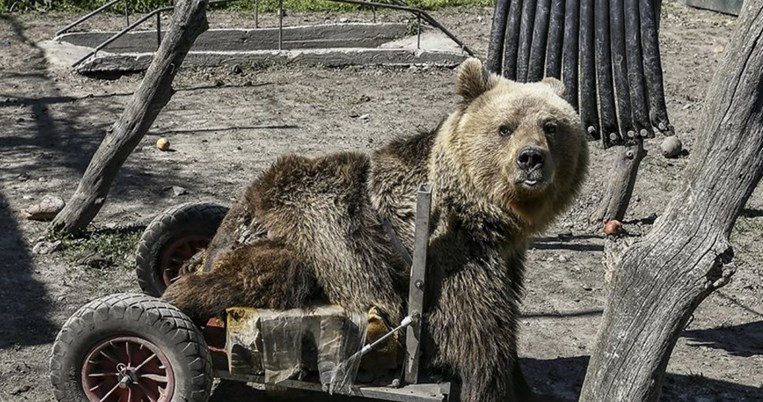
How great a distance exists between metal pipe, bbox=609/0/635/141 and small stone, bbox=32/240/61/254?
151 inches

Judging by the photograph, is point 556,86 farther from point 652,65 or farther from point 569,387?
point 569,387

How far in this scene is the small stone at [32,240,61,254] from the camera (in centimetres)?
739

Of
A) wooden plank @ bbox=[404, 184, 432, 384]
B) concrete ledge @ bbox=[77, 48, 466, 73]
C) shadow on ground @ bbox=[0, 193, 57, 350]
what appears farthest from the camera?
concrete ledge @ bbox=[77, 48, 466, 73]

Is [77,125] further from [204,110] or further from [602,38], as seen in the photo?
[602,38]

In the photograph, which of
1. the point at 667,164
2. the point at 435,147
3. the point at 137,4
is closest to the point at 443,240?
the point at 435,147

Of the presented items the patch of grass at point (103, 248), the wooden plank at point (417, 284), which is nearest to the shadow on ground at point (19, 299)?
the patch of grass at point (103, 248)

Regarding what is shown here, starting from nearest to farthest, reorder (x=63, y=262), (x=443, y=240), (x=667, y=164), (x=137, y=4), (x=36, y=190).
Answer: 1. (x=443, y=240)
2. (x=63, y=262)
3. (x=36, y=190)
4. (x=667, y=164)
5. (x=137, y=4)

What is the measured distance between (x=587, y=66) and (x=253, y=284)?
9.32 ft

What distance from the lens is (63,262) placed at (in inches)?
287

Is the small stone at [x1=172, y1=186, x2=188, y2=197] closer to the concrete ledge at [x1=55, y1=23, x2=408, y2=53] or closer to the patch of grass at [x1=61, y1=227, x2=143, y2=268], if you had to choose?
the patch of grass at [x1=61, y1=227, x2=143, y2=268]

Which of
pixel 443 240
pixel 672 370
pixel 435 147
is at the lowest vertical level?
pixel 672 370

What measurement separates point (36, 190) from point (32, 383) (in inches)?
118

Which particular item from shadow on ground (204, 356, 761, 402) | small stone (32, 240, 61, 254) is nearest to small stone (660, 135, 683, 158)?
shadow on ground (204, 356, 761, 402)

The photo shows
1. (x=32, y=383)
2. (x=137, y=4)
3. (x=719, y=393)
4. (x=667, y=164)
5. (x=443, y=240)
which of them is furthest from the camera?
(x=137, y=4)
